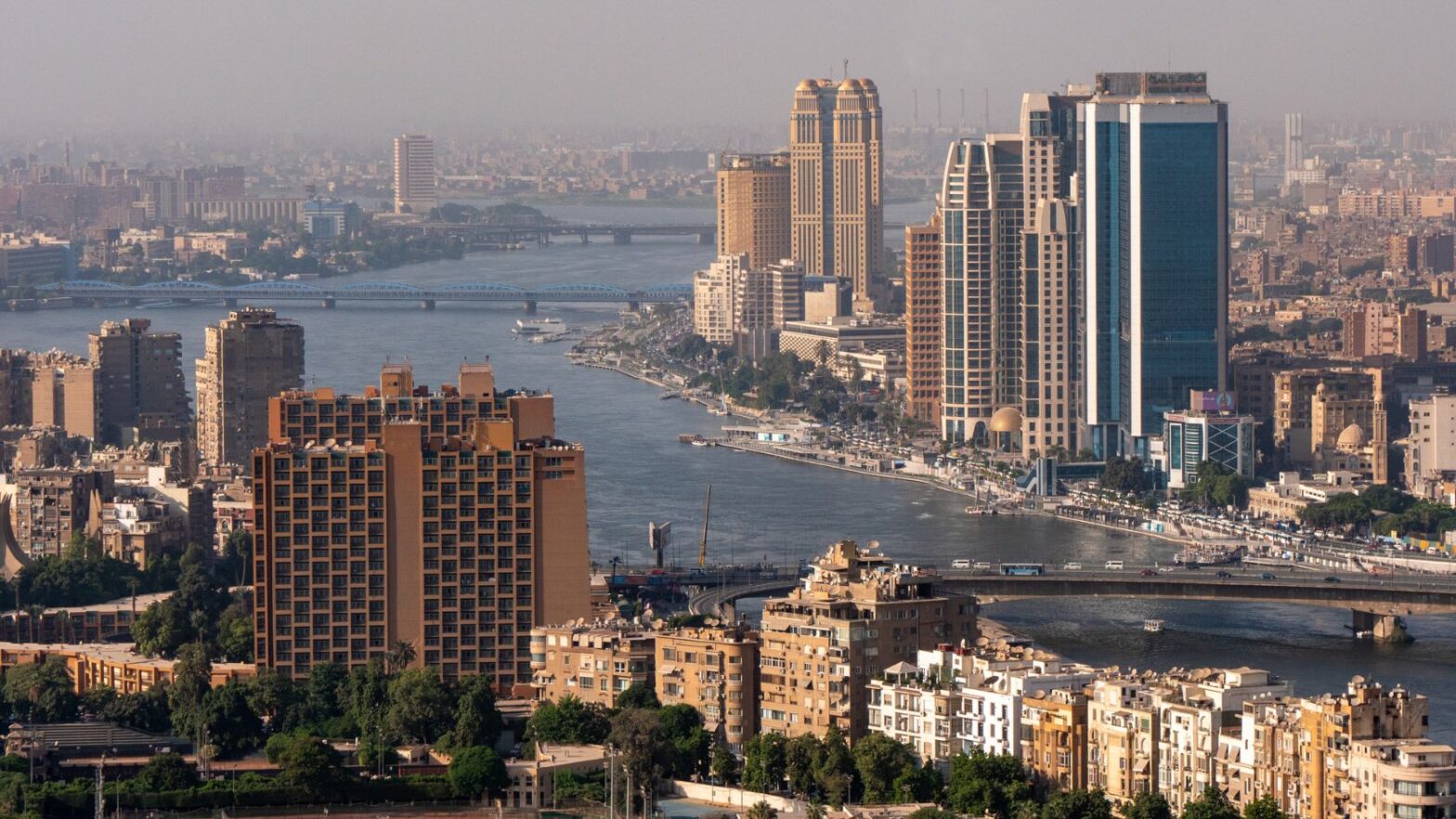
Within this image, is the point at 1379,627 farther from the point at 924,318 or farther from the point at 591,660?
the point at 924,318

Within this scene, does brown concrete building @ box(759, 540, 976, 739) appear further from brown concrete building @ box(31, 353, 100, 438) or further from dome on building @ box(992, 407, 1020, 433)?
dome on building @ box(992, 407, 1020, 433)

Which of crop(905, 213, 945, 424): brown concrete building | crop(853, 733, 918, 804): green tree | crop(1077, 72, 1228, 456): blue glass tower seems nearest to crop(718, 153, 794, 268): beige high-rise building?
crop(905, 213, 945, 424): brown concrete building

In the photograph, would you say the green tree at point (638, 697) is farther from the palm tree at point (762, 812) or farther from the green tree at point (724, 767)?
the palm tree at point (762, 812)

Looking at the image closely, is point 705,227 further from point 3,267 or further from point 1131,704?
point 1131,704

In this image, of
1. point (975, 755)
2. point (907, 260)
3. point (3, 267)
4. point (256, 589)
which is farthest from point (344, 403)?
point (3, 267)

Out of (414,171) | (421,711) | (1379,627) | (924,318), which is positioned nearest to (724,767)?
(421,711)

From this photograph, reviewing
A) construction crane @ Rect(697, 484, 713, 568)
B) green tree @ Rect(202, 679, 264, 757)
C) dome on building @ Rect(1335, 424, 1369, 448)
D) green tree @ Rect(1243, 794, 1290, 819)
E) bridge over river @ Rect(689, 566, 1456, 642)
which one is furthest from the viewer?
dome on building @ Rect(1335, 424, 1369, 448)
